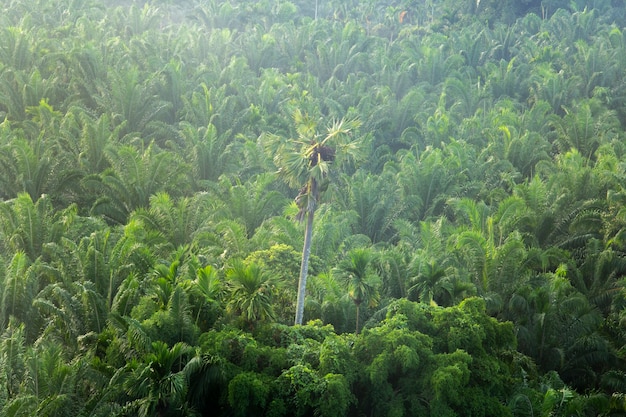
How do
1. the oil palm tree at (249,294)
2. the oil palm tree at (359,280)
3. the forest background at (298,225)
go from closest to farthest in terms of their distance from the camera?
the forest background at (298,225) → the oil palm tree at (249,294) → the oil palm tree at (359,280)

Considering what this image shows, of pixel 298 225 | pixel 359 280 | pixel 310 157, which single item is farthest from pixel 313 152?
pixel 298 225

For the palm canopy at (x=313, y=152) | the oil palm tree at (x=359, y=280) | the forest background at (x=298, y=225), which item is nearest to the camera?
the forest background at (x=298, y=225)

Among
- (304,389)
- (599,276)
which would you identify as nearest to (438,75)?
(599,276)

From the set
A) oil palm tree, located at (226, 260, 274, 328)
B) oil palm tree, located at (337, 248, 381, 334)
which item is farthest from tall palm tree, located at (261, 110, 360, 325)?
oil palm tree, located at (337, 248, 381, 334)

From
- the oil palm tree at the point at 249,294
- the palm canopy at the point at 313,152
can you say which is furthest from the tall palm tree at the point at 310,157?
the oil palm tree at the point at 249,294

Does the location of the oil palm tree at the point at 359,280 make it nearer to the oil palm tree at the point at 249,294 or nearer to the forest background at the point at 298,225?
the forest background at the point at 298,225

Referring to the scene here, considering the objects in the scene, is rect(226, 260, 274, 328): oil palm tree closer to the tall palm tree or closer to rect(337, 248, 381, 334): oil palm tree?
the tall palm tree
